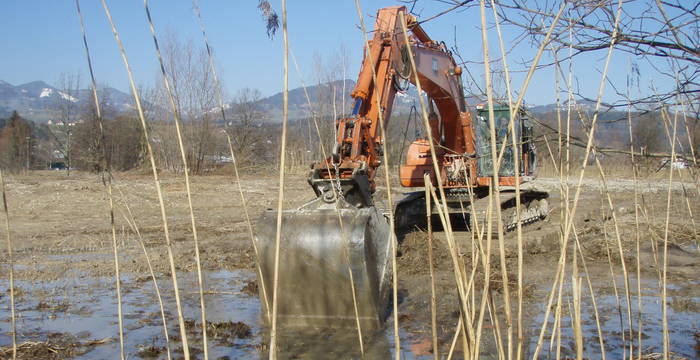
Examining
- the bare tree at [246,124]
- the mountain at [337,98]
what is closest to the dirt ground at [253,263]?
the mountain at [337,98]

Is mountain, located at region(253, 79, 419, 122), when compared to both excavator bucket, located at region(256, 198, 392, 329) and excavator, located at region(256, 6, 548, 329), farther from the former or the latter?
excavator bucket, located at region(256, 198, 392, 329)

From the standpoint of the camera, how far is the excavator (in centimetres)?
465

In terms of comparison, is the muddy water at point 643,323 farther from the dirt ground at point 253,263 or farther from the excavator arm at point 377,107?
the excavator arm at point 377,107

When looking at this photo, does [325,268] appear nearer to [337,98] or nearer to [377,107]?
[377,107]

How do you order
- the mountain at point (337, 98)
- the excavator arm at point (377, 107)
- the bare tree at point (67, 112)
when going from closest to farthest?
the mountain at point (337, 98) → the excavator arm at point (377, 107) → the bare tree at point (67, 112)

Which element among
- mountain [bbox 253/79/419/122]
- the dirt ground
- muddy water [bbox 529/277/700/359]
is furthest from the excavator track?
muddy water [bbox 529/277/700/359]

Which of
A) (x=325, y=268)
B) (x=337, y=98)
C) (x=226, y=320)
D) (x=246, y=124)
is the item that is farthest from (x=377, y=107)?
(x=246, y=124)

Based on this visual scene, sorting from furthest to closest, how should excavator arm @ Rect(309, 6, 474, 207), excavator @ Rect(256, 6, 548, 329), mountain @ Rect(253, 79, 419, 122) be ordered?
excavator arm @ Rect(309, 6, 474, 207) → excavator @ Rect(256, 6, 548, 329) → mountain @ Rect(253, 79, 419, 122)

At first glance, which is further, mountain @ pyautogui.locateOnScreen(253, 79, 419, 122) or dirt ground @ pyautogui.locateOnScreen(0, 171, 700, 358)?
dirt ground @ pyautogui.locateOnScreen(0, 171, 700, 358)

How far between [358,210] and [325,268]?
1.63ft

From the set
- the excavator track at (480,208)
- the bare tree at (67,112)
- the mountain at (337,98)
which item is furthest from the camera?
the bare tree at (67,112)

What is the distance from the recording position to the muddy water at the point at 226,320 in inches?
172

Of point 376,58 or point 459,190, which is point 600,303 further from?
point 459,190

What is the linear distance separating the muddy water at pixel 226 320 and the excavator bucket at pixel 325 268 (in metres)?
0.15
